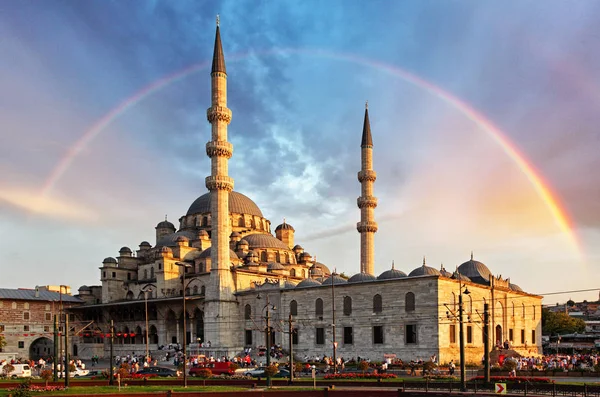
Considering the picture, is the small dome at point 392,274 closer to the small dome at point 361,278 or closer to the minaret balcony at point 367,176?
the small dome at point 361,278

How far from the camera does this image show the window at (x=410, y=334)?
4762 centimetres

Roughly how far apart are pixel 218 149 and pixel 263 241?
19604mm

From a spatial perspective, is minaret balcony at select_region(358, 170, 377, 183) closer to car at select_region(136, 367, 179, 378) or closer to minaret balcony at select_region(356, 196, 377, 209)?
minaret balcony at select_region(356, 196, 377, 209)

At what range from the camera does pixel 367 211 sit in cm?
6334

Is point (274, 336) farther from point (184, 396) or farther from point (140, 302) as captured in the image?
point (184, 396)

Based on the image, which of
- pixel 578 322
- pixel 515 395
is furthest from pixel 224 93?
pixel 578 322

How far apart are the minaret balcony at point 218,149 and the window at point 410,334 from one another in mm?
22556

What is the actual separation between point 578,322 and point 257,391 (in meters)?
89.4

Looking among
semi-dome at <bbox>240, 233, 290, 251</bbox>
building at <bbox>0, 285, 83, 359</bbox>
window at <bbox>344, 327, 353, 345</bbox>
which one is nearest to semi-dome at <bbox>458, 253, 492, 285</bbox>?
window at <bbox>344, 327, 353, 345</bbox>

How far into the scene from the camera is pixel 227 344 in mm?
56531

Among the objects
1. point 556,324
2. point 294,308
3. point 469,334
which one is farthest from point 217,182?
point 556,324

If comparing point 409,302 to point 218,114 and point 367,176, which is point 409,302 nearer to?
point 367,176

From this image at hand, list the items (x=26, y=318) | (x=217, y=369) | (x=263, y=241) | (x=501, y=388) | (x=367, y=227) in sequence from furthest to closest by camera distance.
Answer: (x=263, y=241)
(x=26, y=318)
(x=367, y=227)
(x=217, y=369)
(x=501, y=388)

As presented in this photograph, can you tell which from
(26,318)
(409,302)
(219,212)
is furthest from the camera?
(26,318)
